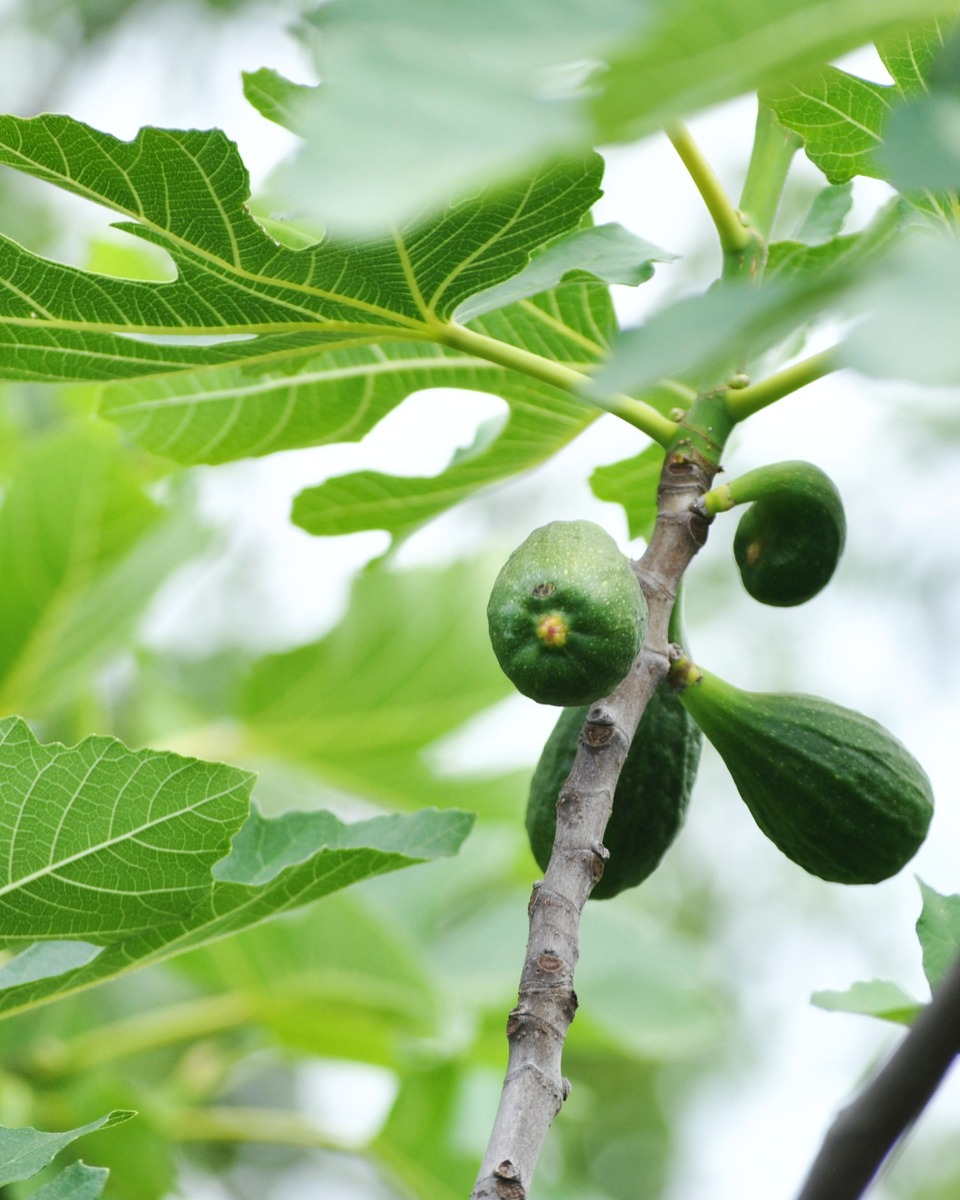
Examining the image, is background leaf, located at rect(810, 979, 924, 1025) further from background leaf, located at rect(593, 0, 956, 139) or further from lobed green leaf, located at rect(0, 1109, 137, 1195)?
background leaf, located at rect(593, 0, 956, 139)

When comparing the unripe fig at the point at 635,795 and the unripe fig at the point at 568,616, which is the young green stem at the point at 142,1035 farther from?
the unripe fig at the point at 568,616

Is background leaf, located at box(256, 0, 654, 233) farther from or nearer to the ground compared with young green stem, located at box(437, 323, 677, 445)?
nearer to the ground

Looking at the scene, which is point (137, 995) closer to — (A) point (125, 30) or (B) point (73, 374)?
(B) point (73, 374)

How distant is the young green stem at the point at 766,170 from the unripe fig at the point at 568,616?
394 millimetres

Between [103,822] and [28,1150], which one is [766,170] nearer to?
[103,822]

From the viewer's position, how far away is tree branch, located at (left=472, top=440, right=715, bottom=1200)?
0.79 meters

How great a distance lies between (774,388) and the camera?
1100mm

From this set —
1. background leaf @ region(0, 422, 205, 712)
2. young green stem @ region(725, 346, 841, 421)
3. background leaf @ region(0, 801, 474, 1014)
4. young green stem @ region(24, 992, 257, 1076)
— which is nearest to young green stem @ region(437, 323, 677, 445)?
young green stem @ region(725, 346, 841, 421)

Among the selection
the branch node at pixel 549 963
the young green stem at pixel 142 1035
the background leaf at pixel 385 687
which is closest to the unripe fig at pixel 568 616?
the branch node at pixel 549 963

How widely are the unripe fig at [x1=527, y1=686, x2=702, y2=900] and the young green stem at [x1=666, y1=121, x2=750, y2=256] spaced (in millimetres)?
375

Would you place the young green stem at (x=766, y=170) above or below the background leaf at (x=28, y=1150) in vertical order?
above

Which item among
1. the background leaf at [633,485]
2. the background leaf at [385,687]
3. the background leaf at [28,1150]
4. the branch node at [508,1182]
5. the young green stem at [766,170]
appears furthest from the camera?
the background leaf at [385,687]

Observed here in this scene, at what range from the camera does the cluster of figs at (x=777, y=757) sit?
1084 millimetres

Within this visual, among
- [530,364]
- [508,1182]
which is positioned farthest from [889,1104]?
[530,364]
